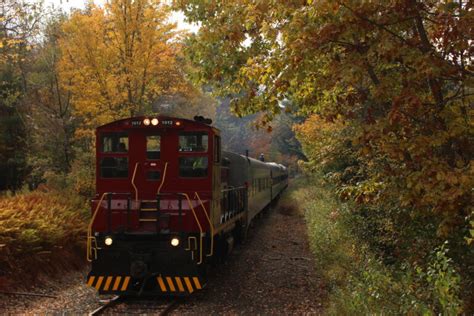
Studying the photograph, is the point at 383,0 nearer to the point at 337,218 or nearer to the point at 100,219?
the point at 100,219

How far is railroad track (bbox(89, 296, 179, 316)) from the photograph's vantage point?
25.5ft

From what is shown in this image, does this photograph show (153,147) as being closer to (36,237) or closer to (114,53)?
(36,237)

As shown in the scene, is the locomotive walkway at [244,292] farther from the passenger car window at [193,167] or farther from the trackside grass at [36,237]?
the passenger car window at [193,167]

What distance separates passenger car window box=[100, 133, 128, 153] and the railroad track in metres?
2.97

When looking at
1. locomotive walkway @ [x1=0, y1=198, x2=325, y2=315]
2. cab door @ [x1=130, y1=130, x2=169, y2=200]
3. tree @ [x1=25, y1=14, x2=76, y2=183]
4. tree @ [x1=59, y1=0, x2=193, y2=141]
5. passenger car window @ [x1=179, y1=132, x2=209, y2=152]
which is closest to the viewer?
locomotive walkway @ [x1=0, y1=198, x2=325, y2=315]

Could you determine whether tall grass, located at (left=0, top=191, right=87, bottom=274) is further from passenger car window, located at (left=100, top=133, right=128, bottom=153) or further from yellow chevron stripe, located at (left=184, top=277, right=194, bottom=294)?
yellow chevron stripe, located at (left=184, top=277, right=194, bottom=294)

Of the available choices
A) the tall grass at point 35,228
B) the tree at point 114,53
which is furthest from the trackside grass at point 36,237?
the tree at point 114,53

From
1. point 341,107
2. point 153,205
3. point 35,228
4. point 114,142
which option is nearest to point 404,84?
point 341,107

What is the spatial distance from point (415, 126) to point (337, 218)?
6.15 m

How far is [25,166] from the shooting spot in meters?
22.5

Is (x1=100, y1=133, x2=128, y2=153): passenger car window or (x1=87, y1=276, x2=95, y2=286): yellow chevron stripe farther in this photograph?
(x1=100, y1=133, x2=128, y2=153): passenger car window

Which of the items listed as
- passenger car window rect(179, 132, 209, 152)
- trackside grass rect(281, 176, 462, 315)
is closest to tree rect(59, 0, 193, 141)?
passenger car window rect(179, 132, 209, 152)

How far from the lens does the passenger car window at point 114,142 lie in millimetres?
9508

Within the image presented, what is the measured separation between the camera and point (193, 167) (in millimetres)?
9430
